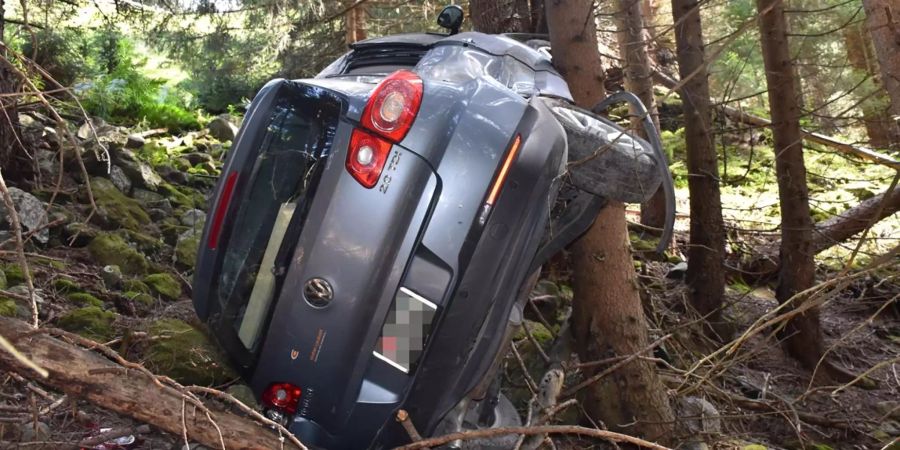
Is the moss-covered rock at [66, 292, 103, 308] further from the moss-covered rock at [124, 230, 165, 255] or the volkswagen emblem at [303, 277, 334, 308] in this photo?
the volkswagen emblem at [303, 277, 334, 308]

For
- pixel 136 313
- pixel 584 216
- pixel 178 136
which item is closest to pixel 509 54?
pixel 584 216

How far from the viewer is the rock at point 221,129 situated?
12.0m

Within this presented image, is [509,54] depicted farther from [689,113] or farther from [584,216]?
[689,113]

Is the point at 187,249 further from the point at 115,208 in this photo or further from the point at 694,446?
the point at 694,446

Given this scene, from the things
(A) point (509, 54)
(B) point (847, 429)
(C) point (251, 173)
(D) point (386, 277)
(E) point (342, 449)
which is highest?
(A) point (509, 54)

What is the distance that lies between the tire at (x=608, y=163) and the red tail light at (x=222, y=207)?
4.70 ft

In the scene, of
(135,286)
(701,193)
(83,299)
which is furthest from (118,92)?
(701,193)

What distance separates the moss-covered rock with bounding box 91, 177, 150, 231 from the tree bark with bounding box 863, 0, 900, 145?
5.55 metres

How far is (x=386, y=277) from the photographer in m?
2.85

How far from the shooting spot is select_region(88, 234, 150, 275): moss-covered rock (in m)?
Result: 5.60

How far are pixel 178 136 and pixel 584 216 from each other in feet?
30.6

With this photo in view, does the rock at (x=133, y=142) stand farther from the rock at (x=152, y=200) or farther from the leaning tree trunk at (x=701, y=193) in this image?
the leaning tree trunk at (x=701, y=193)

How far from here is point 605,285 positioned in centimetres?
406

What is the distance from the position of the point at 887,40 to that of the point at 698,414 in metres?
2.07
